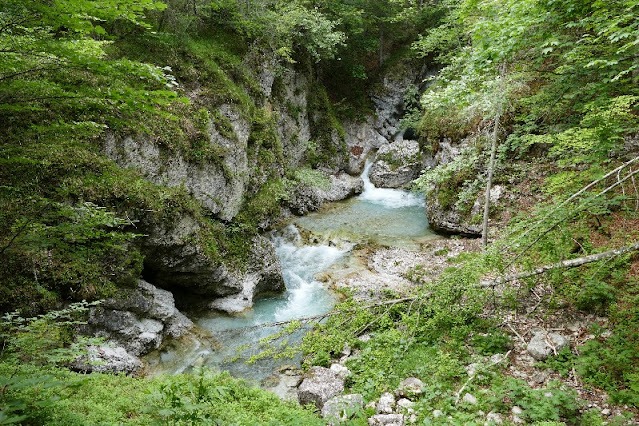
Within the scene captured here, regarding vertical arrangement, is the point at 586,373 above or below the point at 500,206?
below

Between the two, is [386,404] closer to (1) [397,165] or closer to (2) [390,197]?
(2) [390,197]

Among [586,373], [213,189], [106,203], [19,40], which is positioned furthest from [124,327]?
[586,373]

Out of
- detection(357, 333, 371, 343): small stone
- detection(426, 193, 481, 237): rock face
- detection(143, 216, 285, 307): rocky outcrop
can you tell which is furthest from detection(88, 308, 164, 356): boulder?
detection(426, 193, 481, 237): rock face

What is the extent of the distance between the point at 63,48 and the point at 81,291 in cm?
520

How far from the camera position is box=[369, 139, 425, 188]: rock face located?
20.0m

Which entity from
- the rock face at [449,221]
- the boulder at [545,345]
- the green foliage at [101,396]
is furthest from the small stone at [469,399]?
the rock face at [449,221]

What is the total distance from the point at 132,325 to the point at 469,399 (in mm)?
6603

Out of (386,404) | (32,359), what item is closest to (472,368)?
(386,404)

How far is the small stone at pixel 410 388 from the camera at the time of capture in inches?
216

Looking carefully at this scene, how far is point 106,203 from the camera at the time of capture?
7453 mm

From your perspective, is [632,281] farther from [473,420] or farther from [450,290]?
[473,420]

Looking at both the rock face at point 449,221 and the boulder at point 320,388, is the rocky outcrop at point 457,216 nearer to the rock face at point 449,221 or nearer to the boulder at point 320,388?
the rock face at point 449,221

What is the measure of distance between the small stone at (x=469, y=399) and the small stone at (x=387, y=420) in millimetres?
Result: 921

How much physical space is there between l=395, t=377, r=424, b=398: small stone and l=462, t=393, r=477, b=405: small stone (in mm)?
657
